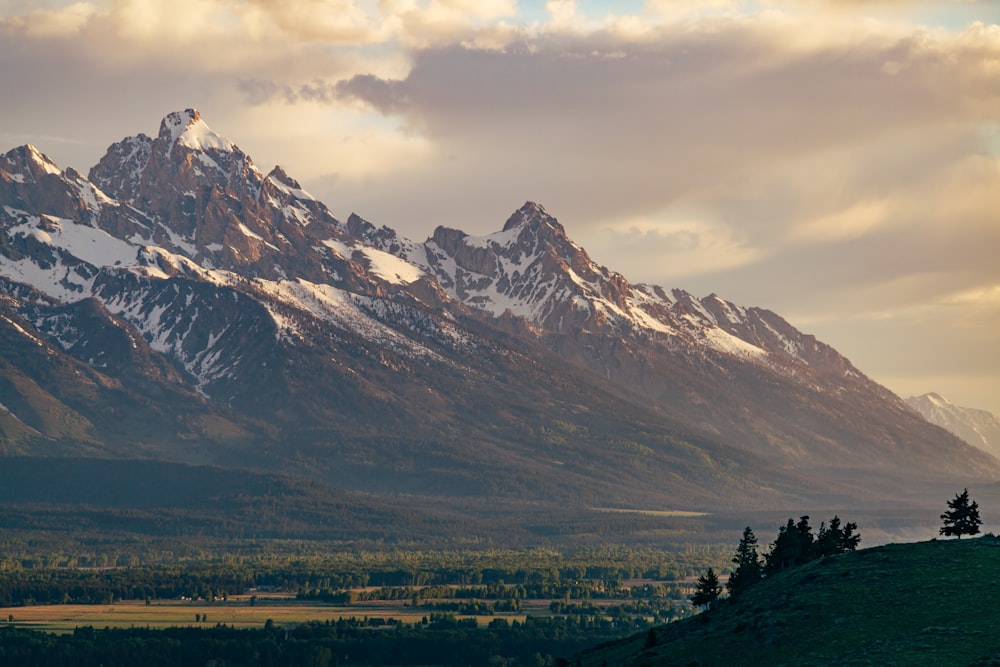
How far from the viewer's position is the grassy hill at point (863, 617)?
142 m

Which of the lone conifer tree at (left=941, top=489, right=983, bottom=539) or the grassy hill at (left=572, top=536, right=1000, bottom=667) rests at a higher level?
the lone conifer tree at (left=941, top=489, right=983, bottom=539)

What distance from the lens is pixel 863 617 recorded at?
504 feet

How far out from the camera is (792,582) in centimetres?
17575

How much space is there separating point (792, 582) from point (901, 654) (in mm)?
37219

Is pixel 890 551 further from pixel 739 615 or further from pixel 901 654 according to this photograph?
pixel 901 654

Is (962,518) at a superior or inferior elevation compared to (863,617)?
superior

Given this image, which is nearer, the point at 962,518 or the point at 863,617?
the point at 863,617

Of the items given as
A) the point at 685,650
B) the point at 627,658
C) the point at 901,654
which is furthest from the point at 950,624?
the point at 627,658

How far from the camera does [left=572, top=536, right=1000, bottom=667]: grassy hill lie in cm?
14162

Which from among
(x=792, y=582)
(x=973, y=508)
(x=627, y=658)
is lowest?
(x=627, y=658)

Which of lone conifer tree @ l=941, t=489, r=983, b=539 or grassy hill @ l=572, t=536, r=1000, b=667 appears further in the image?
lone conifer tree @ l=941, t=489, r=983, b=539

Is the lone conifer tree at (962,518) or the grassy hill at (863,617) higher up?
the lone conifer tree at (962,518)

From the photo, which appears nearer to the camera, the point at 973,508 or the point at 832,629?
the point at 832,629

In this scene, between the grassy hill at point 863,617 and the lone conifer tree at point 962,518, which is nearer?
the grassy hill at point 863,617
